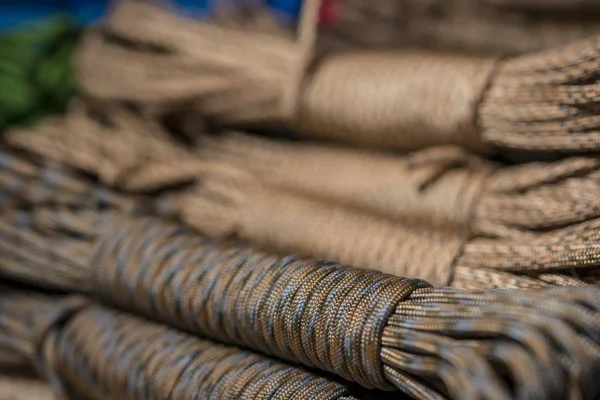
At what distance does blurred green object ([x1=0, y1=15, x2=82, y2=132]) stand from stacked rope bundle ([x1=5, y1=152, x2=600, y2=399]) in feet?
1.04

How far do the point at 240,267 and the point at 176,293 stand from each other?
76 millimetres

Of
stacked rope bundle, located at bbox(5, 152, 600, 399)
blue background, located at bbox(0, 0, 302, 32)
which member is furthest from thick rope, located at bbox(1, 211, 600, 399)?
blue background, located at bbox(0, 0, 302, 32)

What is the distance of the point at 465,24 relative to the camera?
0.98 metres

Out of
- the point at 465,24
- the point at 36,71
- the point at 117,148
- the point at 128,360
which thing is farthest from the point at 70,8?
the point at 128,360

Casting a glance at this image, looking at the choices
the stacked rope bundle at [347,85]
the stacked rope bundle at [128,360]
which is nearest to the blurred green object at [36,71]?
the stacked rope bundle at [347,85]

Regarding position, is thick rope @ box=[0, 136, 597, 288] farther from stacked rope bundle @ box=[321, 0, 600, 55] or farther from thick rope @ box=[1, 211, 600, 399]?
stacked rope bundle @ box=[321, 0, 600, 55]

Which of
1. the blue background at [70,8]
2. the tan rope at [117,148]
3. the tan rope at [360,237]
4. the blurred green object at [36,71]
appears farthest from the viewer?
the blue background at [70,8]

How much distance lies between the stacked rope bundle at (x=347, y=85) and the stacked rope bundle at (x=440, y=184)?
0.07ft

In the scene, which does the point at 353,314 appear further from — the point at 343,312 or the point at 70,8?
the point at 70,8

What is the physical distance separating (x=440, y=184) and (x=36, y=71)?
26.6 inches

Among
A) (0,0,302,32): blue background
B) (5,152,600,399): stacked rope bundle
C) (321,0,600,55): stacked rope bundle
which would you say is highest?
(321,0,600,55): stacked rope bundle

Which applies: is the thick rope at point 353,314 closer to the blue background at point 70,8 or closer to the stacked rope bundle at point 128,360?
the stacked rope bundle at point 128,360

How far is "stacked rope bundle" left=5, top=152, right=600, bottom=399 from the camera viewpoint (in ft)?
1.61

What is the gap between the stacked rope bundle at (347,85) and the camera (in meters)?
0.69
